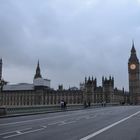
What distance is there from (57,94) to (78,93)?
36.9 feet

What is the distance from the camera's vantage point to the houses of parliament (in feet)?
474

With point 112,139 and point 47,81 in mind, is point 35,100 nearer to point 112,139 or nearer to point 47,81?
point 47,81

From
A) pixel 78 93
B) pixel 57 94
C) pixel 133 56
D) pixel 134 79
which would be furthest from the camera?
pixel 133 56

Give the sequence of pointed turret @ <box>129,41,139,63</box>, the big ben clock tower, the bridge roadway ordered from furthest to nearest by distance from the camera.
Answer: pointed turret @ <box>129,41,139,63</box>, the big ben clock tower, the bridge roadway

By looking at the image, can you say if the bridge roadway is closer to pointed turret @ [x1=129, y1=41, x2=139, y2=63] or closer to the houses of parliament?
the houses of parliament

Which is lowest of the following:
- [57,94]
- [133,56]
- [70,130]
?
[70,130]

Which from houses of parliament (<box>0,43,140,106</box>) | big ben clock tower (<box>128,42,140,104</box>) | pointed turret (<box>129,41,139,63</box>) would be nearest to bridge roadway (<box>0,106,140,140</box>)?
houses of parliament (<box>0,43,140,106</box>)

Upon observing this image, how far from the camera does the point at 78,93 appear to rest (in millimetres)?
152000

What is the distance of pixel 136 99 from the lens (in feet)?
509

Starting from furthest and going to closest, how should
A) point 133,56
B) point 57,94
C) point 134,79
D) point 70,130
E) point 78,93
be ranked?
1. point 133,56
2. point 134,79
3. point 57,94
4. point 78,93
5. point 70,130

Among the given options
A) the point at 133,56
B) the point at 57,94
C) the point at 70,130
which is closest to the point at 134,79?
the point at 133,56

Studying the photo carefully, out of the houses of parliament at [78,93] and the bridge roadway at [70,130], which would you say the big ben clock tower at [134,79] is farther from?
the bridge roadway at [70,130]

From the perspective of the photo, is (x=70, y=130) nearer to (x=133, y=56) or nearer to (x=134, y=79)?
(x=134, y=79)

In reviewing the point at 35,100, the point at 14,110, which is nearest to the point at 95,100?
the point at 35,100
